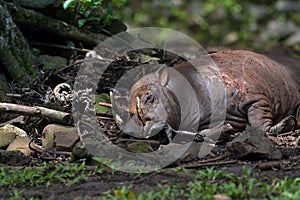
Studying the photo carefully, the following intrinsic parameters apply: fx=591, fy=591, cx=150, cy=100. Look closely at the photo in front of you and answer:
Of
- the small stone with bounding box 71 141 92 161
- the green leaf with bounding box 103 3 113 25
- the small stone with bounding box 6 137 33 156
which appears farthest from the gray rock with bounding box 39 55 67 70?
the small stone with bounding box 71 141 92 161

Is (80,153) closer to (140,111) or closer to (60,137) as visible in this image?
(60,137)

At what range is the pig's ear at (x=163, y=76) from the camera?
6.11 m

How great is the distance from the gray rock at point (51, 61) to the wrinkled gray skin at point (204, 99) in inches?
61.5

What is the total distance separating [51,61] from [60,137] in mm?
2166

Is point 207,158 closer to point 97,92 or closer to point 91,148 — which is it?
point 91,148

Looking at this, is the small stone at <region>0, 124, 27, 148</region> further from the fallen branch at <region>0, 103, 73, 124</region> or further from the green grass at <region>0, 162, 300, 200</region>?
the green grass at <region>0, 162, 300, 200</region>

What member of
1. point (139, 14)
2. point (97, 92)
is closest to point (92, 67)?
point (97, 92)

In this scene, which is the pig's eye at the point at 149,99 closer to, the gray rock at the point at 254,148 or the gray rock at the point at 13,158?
the gray rock at the point at 254,148

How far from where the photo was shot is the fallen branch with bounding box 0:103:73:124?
557 cm

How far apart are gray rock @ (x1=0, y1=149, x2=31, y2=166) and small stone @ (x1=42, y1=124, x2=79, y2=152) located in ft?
1.55

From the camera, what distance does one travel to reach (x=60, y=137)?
219 inches

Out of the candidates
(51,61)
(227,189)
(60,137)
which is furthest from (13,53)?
(227,189)

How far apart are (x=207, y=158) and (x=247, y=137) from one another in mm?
390

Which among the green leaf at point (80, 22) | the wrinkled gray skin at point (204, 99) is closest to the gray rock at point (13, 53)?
the green leaf at point (80, 22)
